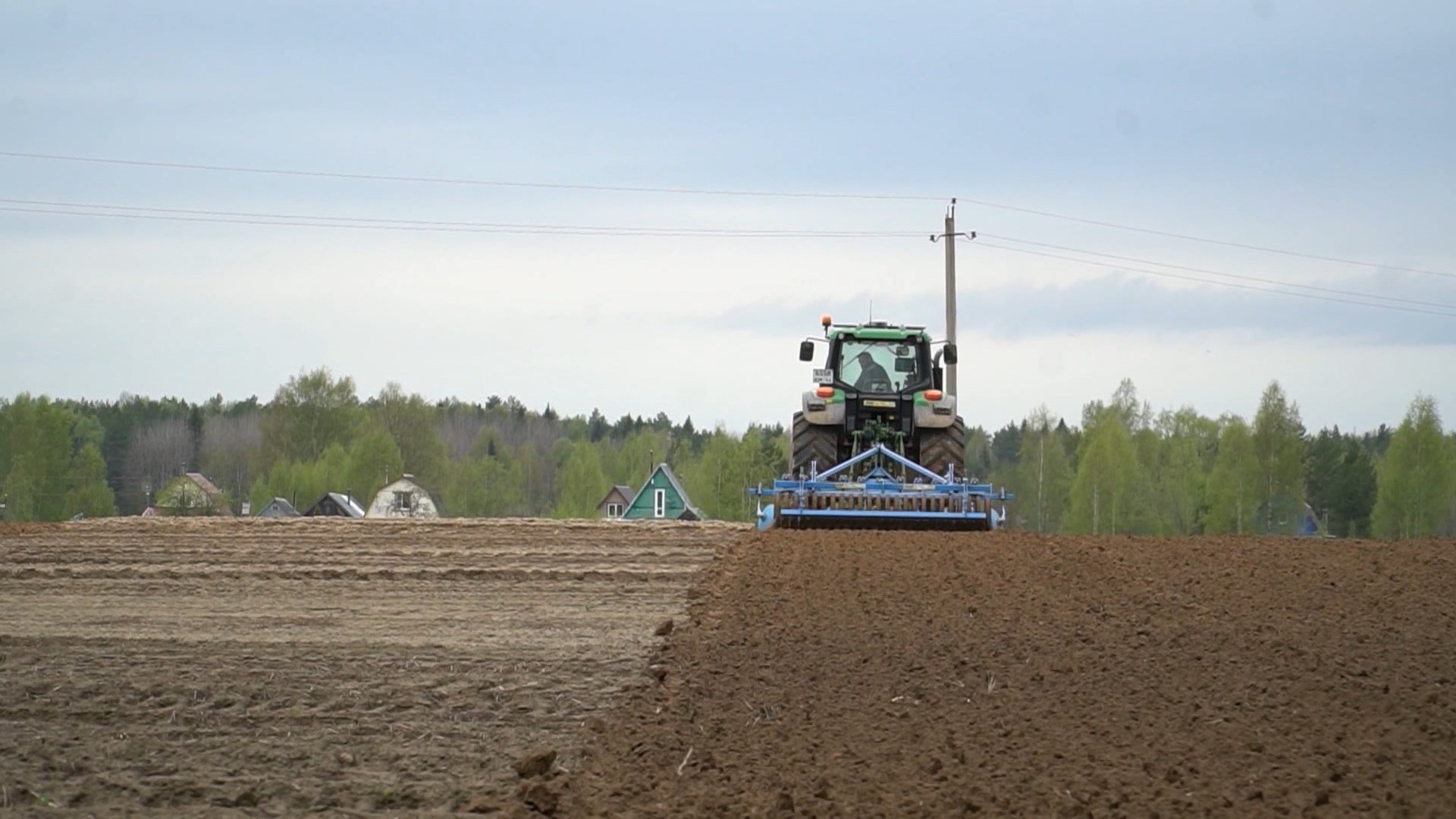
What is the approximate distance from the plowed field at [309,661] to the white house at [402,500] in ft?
117

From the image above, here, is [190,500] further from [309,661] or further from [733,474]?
[309,661]

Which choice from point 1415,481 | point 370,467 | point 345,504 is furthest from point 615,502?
point 1415,481

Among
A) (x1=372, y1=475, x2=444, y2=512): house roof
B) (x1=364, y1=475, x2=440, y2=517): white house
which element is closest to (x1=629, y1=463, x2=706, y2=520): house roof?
(x1=364, y1=475, x2=440, y2=517): white house

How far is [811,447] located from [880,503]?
1906 mm

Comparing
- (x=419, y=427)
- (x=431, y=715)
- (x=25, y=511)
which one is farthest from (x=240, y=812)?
(x=419, y=427)

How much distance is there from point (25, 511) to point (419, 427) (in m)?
21.2

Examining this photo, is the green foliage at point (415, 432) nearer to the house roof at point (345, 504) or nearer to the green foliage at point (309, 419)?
the green foliage at point (309, 419)

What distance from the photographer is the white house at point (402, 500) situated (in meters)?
54.0

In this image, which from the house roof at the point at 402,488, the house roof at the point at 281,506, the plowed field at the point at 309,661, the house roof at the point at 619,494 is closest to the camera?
the plowed field at the point at 309,661

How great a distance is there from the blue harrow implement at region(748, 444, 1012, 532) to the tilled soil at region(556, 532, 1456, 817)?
4.37 m

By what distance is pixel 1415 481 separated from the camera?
43.0m

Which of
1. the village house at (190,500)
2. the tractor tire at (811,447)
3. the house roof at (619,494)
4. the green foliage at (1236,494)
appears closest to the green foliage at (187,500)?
the village house at (190,500)

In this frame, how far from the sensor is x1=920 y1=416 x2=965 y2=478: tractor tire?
20453mm

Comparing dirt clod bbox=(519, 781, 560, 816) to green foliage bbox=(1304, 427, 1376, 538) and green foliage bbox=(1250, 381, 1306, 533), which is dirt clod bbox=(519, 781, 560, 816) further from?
green foliage bbox=(1304, 427, 1376, 538)
